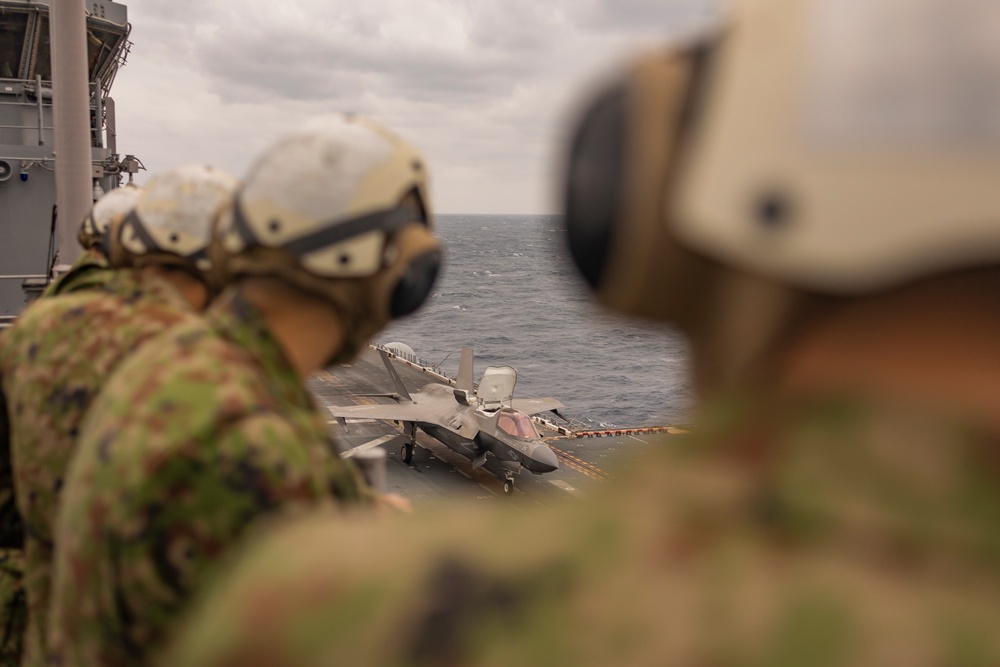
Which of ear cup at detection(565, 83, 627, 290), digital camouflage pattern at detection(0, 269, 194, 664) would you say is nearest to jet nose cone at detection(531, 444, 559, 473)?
digital camouflage pattern at detection(0, 269, 194, 664)

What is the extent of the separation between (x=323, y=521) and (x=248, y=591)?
0.13m

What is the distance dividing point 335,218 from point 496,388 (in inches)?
983

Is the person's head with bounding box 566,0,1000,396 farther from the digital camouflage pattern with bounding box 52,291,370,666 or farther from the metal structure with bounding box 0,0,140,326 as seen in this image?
the metal structure with bounding box 0,0,140,326

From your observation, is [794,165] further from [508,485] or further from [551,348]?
[551,348]

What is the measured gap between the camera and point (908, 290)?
2.82 feet

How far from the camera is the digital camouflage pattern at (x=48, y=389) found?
8.87 ft

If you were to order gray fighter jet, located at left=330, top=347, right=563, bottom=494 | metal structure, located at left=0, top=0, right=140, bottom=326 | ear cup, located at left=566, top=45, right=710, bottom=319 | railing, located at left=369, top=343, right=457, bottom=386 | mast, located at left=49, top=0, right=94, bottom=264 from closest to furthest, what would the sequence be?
ear cup, located at left=566, top=45, right=710, bottom=319 → mast, located at left=49, top=0, right=94, bottom=264 → metal structure, located at left=0, top=0, right=140, bottom=326 → gray fighter jet, located at left=330, top=347, right=563, bottom=494 → railing, located at left=369, top=343, right=457, bottom=386

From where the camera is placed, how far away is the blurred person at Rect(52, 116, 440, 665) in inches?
67.9

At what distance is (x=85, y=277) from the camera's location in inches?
173

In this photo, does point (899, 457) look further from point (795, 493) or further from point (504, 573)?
point (504, 573)

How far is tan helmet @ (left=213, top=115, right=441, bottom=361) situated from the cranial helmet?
176 centimetres

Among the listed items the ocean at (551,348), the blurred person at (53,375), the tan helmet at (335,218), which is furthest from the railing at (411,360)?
the tan helmet at (335,218)

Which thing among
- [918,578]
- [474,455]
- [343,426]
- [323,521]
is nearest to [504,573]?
[323,521]

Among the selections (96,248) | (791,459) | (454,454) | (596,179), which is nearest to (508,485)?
(454,454)
